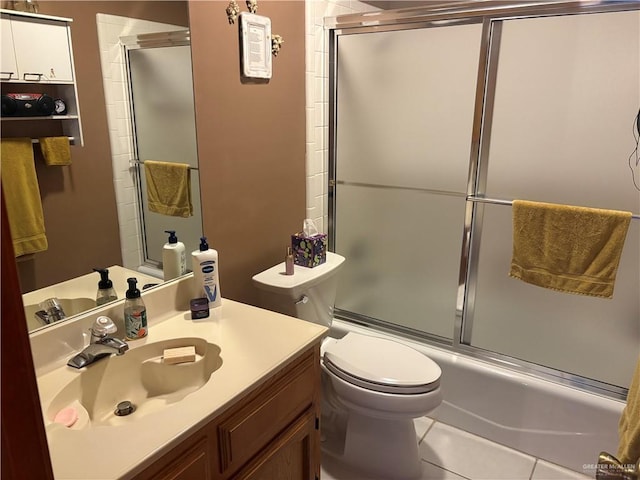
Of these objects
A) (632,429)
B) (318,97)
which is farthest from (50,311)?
(318,97)

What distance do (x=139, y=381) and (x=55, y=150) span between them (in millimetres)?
641

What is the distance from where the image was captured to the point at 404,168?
2.30 m

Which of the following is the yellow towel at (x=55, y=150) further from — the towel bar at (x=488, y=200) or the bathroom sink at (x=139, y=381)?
the towel bar at (x=488, y=200)

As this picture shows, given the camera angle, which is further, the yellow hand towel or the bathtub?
the bathtub

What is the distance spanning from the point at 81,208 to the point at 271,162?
0.86 metres

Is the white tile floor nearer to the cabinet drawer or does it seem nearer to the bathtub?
the bathtub

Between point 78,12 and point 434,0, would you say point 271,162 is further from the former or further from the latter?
point 434,0

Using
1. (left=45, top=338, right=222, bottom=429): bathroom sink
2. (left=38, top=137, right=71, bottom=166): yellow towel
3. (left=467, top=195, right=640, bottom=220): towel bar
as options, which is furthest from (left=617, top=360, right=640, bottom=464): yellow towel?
(left=38, top=137, right=71, bottom=166): yellow towel

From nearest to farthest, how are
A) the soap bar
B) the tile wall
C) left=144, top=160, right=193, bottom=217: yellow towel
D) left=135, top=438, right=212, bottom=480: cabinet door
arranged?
left=135, top=438, right=212, bottom=480: cabinet door
the soap bar
left=144, top=160, right=193, bottom=217: yellow towel
the tile wall

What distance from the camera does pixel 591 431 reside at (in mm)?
1895

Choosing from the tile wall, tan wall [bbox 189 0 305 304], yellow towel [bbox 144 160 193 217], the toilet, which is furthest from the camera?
the tile wall

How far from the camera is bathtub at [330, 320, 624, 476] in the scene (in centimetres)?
189

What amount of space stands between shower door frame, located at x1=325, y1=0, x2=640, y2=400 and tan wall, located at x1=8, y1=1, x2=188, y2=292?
3.84ft

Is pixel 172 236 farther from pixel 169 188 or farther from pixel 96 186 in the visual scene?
pixel 96 186
